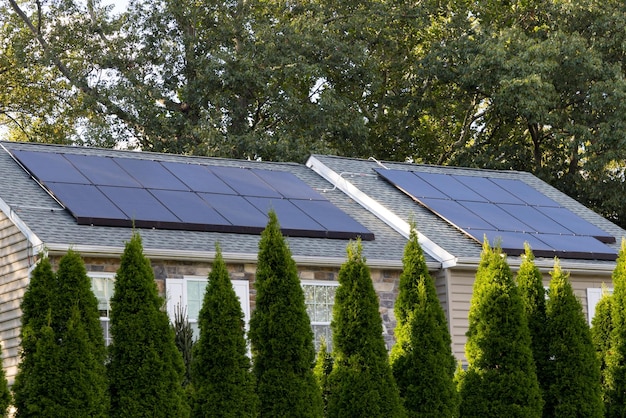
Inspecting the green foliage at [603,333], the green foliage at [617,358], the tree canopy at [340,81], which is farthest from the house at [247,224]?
the tree canopy at [340,81]

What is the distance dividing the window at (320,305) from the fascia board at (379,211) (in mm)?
1791

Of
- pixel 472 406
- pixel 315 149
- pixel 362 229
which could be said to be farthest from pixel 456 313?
pixel 315 149

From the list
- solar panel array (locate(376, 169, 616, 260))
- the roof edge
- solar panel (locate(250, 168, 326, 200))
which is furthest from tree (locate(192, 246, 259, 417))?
solar panel (locate(250, 168, 326, 200))

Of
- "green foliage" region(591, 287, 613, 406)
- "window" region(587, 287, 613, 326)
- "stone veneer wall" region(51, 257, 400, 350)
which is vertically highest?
"stone veneer wall" region(51, 257, 400, 350)

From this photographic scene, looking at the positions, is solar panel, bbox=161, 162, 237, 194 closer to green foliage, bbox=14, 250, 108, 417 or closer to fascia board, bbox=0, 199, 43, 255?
fascia board, bbox=0, 199, 43, 255

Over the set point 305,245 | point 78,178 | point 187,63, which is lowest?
point 305,245

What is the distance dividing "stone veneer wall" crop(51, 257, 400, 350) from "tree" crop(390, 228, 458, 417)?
3.26 meters

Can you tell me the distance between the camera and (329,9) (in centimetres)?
3114

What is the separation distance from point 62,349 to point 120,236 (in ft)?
14.8

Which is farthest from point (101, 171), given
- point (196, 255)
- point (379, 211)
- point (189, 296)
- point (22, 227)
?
point (379, 211)

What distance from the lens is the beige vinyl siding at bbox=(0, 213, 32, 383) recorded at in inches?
529

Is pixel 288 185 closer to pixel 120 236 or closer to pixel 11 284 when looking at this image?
pixel 120 236

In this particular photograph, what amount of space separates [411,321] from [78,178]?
240 inches

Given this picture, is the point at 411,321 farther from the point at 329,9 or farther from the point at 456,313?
the point at 329,9
